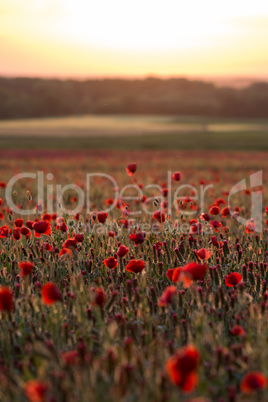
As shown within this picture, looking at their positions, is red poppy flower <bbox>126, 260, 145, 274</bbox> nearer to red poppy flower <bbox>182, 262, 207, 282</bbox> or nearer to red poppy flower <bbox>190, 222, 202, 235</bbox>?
red poppy flower <bbox>182, 262, 207, 282</bbox>

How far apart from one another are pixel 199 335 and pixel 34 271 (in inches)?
82.9

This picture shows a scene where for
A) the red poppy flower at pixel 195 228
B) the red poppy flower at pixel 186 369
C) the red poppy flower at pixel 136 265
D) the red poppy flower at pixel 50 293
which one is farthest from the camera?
the red poppy flower at pixel 195 228

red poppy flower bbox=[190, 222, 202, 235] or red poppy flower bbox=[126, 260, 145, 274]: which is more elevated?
red poppy flower bbox=[190, 222, 202, 235]

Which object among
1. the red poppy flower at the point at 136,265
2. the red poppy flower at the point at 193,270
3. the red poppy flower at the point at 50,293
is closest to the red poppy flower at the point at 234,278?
the red poppy flower at the point at 193,270

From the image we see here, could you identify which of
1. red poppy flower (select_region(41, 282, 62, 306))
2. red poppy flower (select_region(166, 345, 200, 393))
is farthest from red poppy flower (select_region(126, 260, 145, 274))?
red poppy flower (select_region(166, 345, 200, 393))

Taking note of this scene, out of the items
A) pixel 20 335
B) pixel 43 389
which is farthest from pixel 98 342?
pixel 43 389

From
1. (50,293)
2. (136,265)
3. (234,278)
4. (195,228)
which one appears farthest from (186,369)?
(195,228)

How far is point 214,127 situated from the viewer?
A: 191ft

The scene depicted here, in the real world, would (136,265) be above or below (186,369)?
above

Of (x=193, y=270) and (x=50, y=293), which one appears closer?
(x=50, y=293)

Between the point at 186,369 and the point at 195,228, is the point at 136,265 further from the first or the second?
the point at 186,369

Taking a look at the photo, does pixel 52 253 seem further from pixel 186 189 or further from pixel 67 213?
pixel 186 189

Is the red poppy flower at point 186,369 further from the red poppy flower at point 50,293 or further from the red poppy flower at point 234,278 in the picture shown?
the red poppy flower at point 234,278

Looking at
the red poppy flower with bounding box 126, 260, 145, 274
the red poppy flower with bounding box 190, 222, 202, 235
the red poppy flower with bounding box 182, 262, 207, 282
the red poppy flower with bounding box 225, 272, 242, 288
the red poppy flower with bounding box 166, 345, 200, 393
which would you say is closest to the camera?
the red poppy flower with bounding box 166, 345, 200, 393
